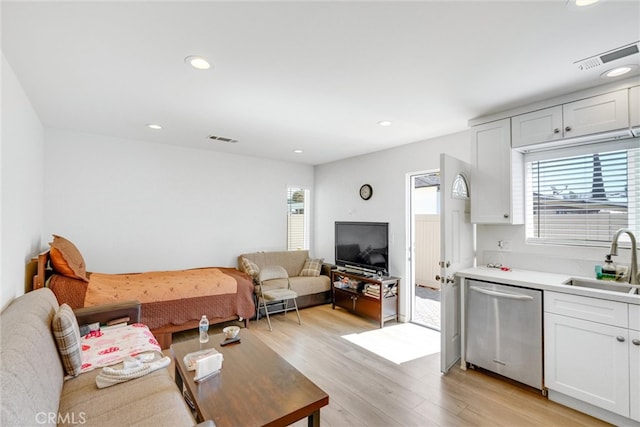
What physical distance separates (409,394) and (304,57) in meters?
2.69

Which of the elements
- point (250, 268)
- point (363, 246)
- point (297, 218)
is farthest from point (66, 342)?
point (297, 218)

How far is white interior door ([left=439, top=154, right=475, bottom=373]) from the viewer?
2707mm

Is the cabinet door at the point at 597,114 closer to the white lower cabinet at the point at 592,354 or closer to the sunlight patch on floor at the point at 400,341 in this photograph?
the white lower cabinet at the point at 592,354

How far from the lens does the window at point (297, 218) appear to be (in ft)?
18.5

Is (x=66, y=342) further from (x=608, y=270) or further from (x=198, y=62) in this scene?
(x=608, y=270)

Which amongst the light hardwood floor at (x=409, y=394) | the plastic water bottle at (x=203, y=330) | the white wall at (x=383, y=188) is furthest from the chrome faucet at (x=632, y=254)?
the plastic water bottle at (x=203, y=330)

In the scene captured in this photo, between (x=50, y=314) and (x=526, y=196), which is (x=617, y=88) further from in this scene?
(x=50, y=314)

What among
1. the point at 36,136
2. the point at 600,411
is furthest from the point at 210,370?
the point at 36,136

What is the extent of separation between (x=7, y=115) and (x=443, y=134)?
4.09 m

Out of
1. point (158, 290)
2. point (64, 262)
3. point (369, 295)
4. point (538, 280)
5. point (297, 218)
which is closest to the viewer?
point (538, 280)

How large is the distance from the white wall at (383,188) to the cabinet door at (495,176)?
0.57 meters

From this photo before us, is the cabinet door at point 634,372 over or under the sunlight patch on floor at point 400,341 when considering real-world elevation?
over

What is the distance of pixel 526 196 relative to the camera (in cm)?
293

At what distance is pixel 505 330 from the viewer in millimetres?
2533
